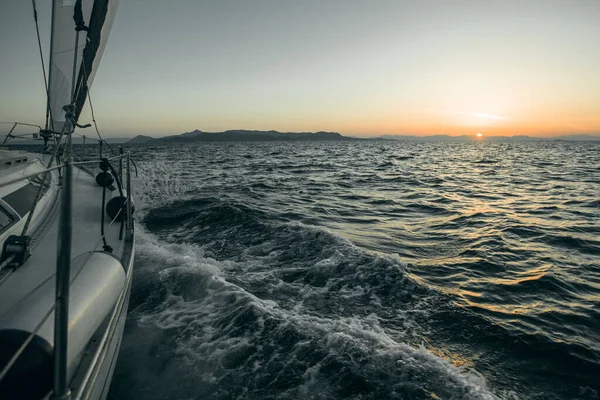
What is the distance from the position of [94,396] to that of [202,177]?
57.3 ft

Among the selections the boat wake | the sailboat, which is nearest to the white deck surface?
the sailboat

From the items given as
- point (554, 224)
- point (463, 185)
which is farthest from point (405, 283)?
point (463, 185)

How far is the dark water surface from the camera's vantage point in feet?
11.4

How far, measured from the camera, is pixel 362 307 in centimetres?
493

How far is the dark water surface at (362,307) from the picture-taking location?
11.4 feet

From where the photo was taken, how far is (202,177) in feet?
63.1

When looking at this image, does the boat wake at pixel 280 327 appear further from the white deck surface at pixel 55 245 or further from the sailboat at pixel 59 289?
the white deck surface at pixel 55 245

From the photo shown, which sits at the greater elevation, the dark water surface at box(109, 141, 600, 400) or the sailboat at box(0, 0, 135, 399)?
the sailboat at box(0, 0, 135, 399)

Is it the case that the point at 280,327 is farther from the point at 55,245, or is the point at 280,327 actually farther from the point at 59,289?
the point at 59,289

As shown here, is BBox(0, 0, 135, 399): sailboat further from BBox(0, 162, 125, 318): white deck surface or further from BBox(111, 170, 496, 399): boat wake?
BBox(111, 170, 496, 399): boat wake

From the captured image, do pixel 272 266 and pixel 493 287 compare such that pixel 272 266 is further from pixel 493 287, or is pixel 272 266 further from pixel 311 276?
pixel 493 287

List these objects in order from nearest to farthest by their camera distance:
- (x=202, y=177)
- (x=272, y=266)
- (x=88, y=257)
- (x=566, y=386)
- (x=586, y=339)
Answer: (x=88, y=257) → (x=566, y=386) → (x=586, y=339) → (x=272, y=266) → (x=202, y=177)

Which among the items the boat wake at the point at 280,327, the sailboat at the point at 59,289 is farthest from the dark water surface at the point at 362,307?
the sailboat at the point at 59,289

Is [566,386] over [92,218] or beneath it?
beneath
